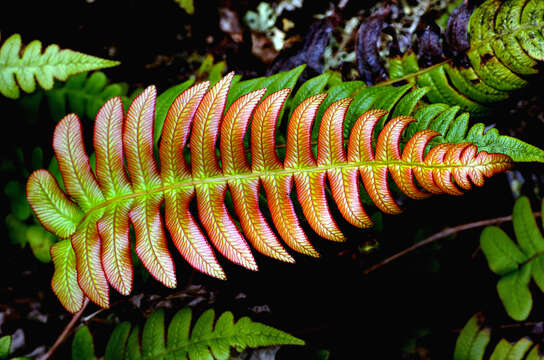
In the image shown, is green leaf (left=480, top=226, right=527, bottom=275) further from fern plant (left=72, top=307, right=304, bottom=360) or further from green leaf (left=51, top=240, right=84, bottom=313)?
green leaf (left=51, top=240, right=84, bottom=313)

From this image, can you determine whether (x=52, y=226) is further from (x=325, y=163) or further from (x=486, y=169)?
(x=486, y=169)

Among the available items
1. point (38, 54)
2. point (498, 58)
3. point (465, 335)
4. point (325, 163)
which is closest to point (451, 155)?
point (325, 163)

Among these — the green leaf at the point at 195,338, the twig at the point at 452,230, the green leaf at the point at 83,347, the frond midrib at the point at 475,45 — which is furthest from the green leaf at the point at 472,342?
the green leaf at the point at 83,347

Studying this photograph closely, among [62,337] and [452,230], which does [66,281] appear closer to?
[62,337]

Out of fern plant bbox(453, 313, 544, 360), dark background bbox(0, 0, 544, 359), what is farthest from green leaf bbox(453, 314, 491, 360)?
dark background bbox(0, 0, 544, 359)

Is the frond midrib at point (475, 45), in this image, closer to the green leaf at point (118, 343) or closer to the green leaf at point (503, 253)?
the green leaf at point (503, 253)
